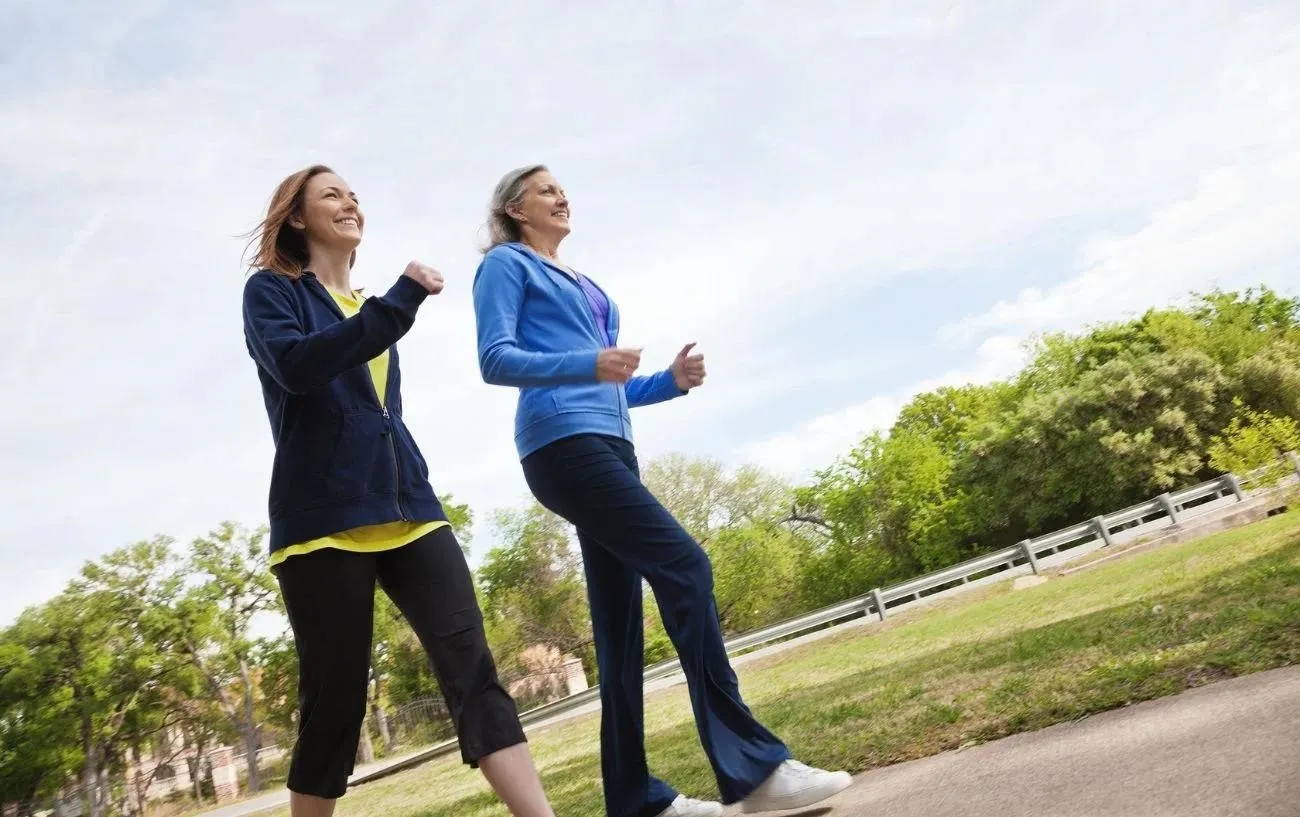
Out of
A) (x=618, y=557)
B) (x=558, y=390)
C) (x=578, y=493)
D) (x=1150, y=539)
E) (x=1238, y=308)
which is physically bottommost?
(x=1150, y=539)

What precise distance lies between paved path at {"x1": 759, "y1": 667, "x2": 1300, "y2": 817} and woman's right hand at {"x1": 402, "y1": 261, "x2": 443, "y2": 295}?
5.87 feet

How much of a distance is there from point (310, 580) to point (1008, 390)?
48442mm

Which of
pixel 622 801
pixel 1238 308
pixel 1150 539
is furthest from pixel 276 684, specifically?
pixel 1238 308

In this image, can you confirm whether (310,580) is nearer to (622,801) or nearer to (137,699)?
(622,801)

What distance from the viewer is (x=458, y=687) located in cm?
251

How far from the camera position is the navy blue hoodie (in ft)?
7.91

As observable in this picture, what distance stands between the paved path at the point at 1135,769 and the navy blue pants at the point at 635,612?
0.32m

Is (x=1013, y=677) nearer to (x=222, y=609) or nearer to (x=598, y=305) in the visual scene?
(x=598, y=305)

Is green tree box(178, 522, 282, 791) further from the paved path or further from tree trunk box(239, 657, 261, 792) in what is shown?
the paved path

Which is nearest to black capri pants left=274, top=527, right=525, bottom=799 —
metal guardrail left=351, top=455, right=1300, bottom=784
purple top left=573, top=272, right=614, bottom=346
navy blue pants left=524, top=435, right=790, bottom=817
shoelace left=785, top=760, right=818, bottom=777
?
navy blue pants left=524, top=435, right=790, bottom=817

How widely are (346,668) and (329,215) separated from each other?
1.32 meters

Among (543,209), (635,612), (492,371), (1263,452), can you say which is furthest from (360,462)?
(1263,452)

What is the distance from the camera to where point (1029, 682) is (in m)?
3.82

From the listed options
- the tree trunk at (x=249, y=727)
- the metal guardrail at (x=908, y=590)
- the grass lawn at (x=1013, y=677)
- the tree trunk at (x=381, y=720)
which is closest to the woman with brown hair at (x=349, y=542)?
the grass lawn at (x=1013, y=677)
